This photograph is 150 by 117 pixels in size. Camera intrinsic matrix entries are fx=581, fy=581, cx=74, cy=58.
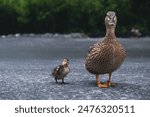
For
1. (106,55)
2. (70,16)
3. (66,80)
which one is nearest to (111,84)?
(106,55)

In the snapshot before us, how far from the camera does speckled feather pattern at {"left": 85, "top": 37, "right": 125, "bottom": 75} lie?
770cm

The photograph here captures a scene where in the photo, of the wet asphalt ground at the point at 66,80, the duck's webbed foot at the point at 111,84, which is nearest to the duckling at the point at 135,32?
the wet asphalt ground at the point at 66,80

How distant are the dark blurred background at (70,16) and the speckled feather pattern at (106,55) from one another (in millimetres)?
16654

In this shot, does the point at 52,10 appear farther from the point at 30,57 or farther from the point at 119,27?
the point at 30,57

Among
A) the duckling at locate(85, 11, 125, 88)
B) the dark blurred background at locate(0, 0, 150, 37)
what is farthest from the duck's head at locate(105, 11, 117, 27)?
the dark blurred background at locate(0, 0, 150, 37)

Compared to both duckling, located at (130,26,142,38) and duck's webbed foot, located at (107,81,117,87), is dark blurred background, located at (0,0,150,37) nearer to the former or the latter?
duckling, located at (130,26,142,38)

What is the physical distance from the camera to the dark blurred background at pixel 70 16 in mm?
25156

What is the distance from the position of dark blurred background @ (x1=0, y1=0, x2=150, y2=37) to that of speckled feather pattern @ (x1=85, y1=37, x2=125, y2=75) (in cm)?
1665

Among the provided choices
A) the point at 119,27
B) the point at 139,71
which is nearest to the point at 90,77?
the point at 139,71

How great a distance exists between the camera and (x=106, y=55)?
304 inches

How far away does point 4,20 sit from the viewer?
2570 centimetres

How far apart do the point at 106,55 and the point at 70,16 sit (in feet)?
59.8

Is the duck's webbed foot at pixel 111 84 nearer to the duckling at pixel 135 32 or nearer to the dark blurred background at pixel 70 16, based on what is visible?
the duckling at pixel 135 32

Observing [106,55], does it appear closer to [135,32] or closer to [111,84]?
[111,84]
